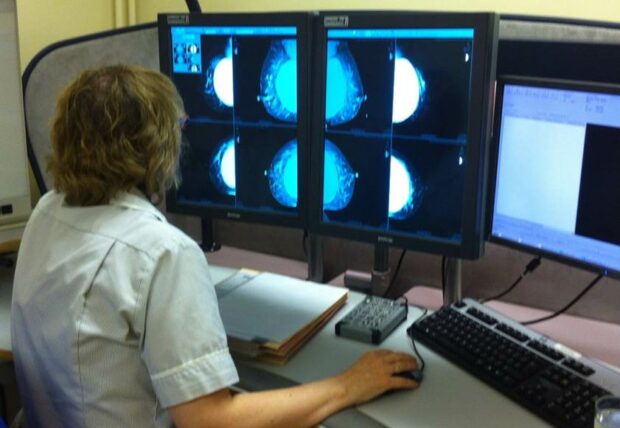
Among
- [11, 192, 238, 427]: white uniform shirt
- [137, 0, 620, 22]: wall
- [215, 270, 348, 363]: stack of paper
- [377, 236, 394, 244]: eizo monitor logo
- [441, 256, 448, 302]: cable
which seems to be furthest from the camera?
[137, 0, 620, 22]: wall

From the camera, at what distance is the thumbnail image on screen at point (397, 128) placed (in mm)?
1254

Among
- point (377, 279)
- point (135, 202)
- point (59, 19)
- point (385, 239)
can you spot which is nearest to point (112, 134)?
point (135, 202)

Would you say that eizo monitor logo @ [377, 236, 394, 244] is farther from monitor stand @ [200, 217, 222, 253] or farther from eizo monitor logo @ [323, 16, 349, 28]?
monitor stand @ [200, 217, 222, 253]

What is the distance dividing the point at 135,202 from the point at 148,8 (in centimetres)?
137

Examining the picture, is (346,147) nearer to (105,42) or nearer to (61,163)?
(61,163)

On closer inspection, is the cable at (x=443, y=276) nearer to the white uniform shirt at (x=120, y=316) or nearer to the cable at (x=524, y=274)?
the cable at (x=524, y=274)

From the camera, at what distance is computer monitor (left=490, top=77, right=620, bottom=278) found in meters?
1.14

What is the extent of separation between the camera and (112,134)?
1.07 meters

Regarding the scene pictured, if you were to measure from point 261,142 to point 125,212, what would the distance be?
46 cm

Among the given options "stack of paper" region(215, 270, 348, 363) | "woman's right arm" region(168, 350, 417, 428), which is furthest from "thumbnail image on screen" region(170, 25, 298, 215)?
"woman's right arm" region(168, 350, 417, 428)

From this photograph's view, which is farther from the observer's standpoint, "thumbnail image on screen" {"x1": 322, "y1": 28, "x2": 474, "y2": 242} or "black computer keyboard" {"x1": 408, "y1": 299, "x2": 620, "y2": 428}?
"thumbnail image on screen" {"x1": 322, "y1": 28, "x2": 474, "y2": 242}

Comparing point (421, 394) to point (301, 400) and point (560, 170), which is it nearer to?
point (301, 400)

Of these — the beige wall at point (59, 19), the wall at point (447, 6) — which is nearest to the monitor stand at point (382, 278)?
the wall at point (447, 6)

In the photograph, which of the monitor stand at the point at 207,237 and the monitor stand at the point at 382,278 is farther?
the monitor stand at the point at 207,237
